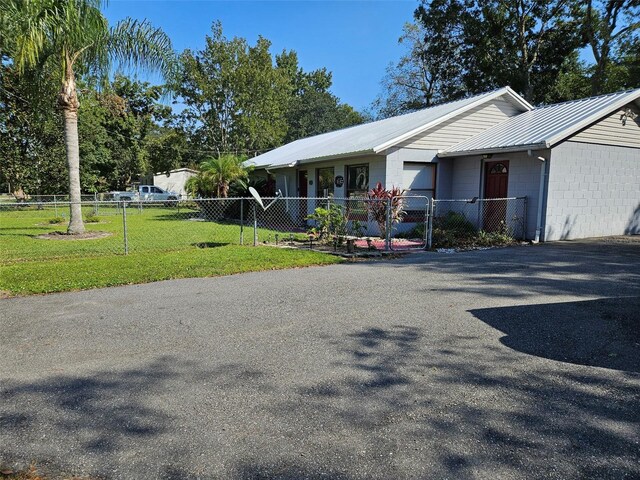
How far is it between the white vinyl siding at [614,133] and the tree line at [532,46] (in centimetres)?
1504

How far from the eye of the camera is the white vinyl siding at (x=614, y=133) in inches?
478

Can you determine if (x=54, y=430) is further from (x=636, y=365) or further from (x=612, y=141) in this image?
(x=612, y=141)

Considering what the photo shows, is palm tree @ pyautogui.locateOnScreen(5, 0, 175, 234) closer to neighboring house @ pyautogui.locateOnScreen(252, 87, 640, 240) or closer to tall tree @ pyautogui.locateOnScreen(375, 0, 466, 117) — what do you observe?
neighboring house @ pyautogui.locateOnScreen(252, 87, 640, 240)

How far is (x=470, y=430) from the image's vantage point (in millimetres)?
2680

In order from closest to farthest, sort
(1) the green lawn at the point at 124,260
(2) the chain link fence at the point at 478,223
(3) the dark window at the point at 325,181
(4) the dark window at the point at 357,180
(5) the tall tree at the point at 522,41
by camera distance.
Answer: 1. (1) the green lawn at the point at 124,260
2. (2) the chain link fence at the point at 478,223
3. (4) the dark window at the point at 357,180
4. (3) the dark window at the point at 325,181
5. (5) the tall tree at the point at 522,41

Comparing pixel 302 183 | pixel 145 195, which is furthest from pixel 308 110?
pixel 302 183

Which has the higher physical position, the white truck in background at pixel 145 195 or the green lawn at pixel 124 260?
the white truck in background at pixel 145 195

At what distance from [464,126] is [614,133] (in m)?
4.43

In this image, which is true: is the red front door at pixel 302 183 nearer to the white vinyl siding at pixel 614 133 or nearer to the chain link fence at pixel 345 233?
the chain link fence at pixel 345 233

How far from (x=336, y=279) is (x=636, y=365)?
14.3 ft

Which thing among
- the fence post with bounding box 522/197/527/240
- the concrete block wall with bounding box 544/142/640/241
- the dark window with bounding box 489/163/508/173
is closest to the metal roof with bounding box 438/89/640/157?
the concrete block wall with bounding box 544/142/640/241

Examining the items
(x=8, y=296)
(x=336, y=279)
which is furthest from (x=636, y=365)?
(x=8, y=296)

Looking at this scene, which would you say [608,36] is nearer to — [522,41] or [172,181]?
[522,41]

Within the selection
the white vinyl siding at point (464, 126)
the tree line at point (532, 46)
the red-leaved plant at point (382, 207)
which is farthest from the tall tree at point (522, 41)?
the red-leaved plant at point (382, 207)
